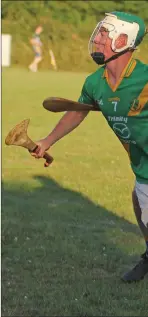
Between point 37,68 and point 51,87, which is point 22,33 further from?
point 51,87

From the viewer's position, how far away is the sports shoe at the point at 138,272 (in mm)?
6000

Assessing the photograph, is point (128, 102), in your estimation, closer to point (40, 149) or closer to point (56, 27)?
point (40, 149)

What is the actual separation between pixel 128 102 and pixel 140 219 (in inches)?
49.1

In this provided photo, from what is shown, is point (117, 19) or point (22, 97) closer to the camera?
point (117, 19)

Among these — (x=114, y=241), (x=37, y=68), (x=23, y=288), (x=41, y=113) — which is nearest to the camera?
(x=23, y=288)

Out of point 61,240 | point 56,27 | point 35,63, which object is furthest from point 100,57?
point 56,27

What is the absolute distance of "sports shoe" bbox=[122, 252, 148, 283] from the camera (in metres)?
6.00

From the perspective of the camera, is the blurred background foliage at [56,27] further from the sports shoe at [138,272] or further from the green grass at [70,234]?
the sports shoe at [138,272]

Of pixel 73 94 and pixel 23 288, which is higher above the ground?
pixel 23 288

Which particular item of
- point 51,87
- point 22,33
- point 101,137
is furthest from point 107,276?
point 22,33

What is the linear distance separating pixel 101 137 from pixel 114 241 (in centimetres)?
789

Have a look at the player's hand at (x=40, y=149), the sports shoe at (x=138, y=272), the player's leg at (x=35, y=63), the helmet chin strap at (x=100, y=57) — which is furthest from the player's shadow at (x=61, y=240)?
the player's leg at (x=35, y=63)

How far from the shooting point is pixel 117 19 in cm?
480

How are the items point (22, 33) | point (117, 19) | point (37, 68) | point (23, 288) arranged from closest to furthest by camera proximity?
point (117, 19) → point (23, 288) → point (37, 68) → point (22, 33)
